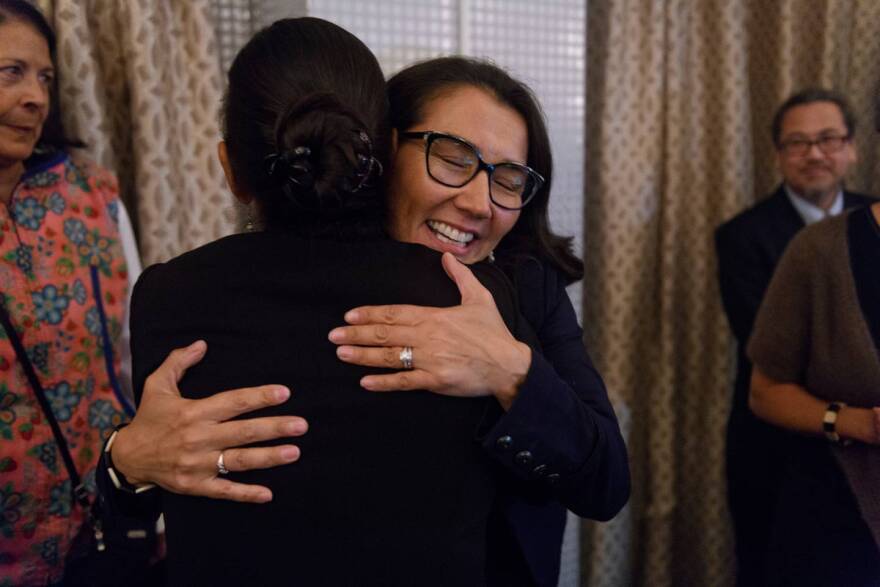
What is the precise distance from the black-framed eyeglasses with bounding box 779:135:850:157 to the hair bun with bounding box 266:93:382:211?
2.21 metres

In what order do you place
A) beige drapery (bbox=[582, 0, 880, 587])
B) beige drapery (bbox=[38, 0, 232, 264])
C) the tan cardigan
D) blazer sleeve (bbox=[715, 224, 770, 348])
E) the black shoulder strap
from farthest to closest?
beige drapery (bbox=[582, 0, 880, 587])
blazer sleeve (bbox=[715, 224, 770, 348])
beige drapery (bbox=[38, 0, 232, 264])
the black shoulder strap
the tan cardigan

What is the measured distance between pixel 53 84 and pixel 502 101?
120cm

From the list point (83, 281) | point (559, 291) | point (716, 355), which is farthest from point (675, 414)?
point (83, 281)

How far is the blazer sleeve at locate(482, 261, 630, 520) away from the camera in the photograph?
75cm

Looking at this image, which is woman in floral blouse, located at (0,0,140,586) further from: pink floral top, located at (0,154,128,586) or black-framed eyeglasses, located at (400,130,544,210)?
black-framed eyeglasses, located at (400,130,544,210)

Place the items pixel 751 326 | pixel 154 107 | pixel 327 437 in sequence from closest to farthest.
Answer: pixel 327 437
pixel 154 107
pixel 751 326

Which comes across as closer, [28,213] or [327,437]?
[327,437]

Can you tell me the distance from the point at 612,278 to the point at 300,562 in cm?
205

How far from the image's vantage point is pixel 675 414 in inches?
109

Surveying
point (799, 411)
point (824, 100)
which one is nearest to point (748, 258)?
point (824, 100)

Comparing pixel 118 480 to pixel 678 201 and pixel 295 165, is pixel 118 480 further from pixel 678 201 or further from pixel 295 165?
pixel 678 201

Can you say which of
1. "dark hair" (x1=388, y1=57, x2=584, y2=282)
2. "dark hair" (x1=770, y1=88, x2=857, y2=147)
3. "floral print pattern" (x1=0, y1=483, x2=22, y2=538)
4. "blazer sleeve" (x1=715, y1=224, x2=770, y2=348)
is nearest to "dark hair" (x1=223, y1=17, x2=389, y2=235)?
"dark hair" (x1=388, y1=57, x2=584, y2=282)

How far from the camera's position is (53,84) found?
1635mm

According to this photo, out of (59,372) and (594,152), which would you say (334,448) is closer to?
(59,372)
